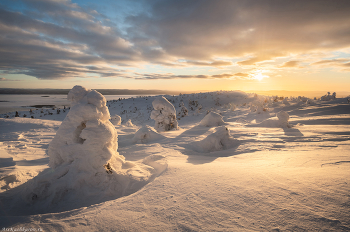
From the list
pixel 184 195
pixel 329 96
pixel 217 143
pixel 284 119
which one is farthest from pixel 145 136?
pixel 329 96

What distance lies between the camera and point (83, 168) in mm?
2943

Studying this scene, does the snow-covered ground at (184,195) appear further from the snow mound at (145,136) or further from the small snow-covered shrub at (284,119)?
the small snow-covered shrub at (284,119)

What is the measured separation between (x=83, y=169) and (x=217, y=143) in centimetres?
409

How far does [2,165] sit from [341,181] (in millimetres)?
6754

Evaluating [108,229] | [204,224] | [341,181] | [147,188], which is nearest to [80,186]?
[147,188]

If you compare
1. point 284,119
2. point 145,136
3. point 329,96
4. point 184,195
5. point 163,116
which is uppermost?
point 329,96

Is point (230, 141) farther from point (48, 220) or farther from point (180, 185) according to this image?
point (48, 220)

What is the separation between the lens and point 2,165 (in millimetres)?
3988

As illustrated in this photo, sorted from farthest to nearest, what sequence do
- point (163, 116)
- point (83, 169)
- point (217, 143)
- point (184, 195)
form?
point (163, 116) < point (217, 143) < point (83, 169) < point (184, 195)

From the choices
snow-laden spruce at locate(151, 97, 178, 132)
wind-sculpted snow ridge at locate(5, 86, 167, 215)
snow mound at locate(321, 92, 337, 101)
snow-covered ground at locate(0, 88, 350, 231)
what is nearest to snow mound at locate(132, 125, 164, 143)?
snow-laden spruce at locate(151, 97, 178, 132)

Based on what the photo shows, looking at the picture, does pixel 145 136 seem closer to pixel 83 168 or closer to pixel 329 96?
pixel 83 168

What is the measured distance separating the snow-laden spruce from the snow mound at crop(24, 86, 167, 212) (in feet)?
19.2

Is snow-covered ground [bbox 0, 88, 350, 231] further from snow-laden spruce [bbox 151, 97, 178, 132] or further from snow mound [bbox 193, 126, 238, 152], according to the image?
snow-laden spruce [bbox 151, 97, 178, 132]

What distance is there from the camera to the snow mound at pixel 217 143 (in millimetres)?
5566
